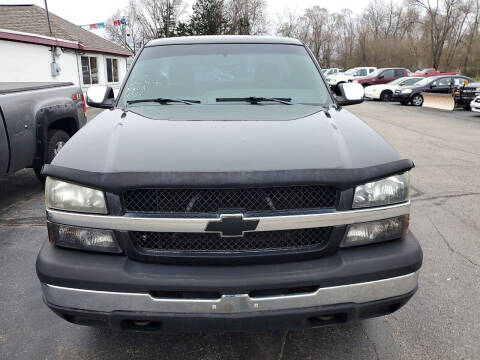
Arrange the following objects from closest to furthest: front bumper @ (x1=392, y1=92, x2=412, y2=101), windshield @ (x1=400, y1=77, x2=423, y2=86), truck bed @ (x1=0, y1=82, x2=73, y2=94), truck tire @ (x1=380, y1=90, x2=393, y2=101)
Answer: truck bed @ (x1=0, y1=82, x2=73, y2=94), front bumper @ (x1=392, y1=92, x2=412, y2=101), windshield @ (x1=400, y1=77, x2=423, y2=86), truck tire @ (x1=380, y1=90, x2=393, y2=101)

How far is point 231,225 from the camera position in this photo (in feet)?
6.06

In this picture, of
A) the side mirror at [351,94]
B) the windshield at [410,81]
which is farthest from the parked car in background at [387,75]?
the side mirror at [351,94]

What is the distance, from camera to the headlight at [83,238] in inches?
75.9

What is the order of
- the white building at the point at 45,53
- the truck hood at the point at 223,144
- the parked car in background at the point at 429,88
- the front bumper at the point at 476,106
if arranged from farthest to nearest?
the parked car in background at the point at 429,88 → the white building at the point at 45,53 → the front bumper at the point at 476,106 → the truck hood at the point at 223,144

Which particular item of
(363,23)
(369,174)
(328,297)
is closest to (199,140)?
(369,174)

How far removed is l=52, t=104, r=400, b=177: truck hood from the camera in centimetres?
193

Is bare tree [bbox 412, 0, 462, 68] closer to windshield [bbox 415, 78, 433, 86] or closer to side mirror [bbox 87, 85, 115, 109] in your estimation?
windshield [bbox 415, 78, 433, 86]

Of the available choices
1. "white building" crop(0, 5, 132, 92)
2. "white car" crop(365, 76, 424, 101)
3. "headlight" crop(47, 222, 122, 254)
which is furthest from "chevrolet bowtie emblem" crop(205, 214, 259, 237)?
"white car" crop(365, 76, 424, 101)

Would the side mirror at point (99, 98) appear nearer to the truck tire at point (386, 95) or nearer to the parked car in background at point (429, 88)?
the parked car in background at point (429, 88)

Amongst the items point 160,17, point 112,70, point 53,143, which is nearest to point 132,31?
point 160,17

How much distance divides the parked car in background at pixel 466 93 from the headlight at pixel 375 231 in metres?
19.1

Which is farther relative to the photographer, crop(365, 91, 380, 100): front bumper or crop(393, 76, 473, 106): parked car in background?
crop(365, 91, 380, 100): front bumper

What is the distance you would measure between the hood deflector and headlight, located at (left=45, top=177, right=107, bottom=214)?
4cm

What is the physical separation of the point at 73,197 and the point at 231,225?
2.54 feet
